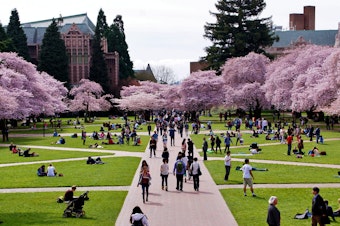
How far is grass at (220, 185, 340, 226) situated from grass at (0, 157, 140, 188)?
20.5 feet

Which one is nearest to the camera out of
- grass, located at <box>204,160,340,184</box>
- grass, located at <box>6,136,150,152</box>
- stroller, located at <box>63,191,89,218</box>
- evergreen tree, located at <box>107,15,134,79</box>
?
stroller, located at <box>63,191,89,218</box>

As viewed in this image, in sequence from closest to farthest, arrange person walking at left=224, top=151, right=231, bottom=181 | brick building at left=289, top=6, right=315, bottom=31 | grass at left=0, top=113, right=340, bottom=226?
grass at left=0, top=113, right=340, bottom=226 → person walking at left=224, top=151, right=231, bottom=181 → brick building at left=289, top=6, right=315, bottom=31

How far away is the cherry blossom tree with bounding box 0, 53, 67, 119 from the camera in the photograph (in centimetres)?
5715

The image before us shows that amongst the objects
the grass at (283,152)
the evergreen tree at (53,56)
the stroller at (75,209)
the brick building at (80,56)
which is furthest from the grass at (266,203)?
the brick building at (80,56)

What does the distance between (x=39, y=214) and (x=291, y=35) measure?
131430 mm

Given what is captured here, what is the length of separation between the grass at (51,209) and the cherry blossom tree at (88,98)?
75876 millimetres

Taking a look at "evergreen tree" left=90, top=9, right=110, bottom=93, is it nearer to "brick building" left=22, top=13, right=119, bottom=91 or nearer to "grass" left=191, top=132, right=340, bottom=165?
"brick building" left=22, top=13, right=119, bottom=91

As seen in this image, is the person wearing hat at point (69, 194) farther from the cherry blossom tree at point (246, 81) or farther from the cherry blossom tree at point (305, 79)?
the cherry blossom tree at point (246, 81)

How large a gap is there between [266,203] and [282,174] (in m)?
7.59

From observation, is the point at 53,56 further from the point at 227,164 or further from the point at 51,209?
the point at 51,209

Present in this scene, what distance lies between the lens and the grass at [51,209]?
18.0 m

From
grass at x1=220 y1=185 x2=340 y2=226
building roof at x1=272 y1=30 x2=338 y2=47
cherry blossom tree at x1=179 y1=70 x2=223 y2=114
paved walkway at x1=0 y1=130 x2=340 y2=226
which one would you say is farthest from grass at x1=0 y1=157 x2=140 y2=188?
building roof at x1=272 y1=30 x2=338 y2=47

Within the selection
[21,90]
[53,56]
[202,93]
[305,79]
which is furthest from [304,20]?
[21,90]

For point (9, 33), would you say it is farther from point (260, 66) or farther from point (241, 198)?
point (241, 198)
